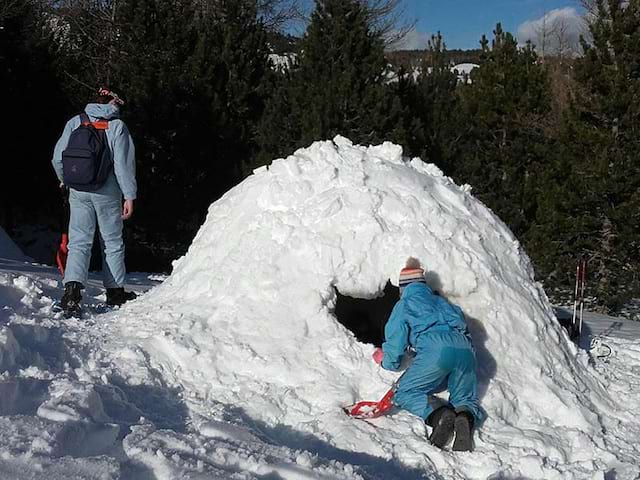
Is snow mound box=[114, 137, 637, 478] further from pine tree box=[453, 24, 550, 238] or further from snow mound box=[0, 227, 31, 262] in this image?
pine tree box=[453, 24, 550, 238]

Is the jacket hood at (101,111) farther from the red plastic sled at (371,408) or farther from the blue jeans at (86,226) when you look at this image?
the red plastic sled at (371,408)

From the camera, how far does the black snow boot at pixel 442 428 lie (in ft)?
11.8

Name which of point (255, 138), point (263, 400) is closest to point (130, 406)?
point (263, 400)

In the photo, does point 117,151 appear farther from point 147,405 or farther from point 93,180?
point 147,405

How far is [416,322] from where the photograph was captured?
3857 millimetres

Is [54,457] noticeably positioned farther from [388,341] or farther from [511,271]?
[511,271]

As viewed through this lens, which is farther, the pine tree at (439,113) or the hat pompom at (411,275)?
the pine tree at (439,113)

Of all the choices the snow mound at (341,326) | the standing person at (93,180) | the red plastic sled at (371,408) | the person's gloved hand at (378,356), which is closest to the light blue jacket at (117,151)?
the standing person at (93,180)

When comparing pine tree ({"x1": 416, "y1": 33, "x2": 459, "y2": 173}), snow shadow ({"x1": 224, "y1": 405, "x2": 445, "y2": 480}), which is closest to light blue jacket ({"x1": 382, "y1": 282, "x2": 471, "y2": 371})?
snow shadow ({"x1": 224, "y1": 405, "x2": 445, "y2": 480})

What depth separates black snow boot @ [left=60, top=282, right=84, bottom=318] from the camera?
185 inches

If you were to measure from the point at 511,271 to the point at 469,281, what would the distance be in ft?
1.96

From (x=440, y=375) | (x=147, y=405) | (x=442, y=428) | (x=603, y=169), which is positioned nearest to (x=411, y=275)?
(x=440, y=375)

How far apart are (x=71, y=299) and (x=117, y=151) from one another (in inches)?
45.4

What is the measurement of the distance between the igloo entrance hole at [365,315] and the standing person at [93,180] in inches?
84.8
